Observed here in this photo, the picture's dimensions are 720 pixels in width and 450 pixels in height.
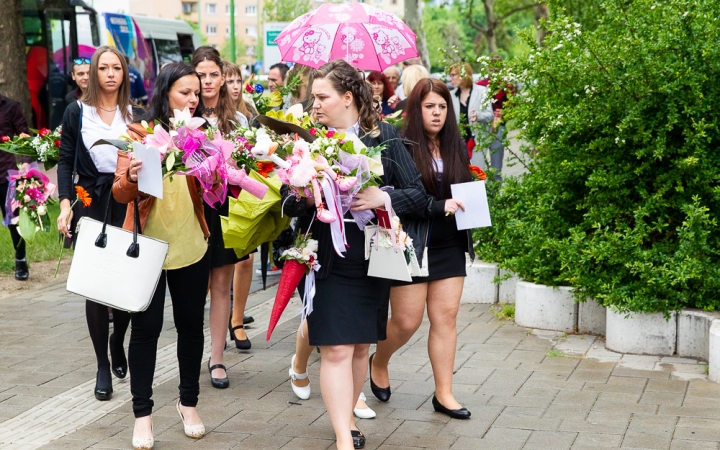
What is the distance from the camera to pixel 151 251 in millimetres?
4234

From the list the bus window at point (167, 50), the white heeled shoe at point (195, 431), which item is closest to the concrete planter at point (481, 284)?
the white heeled shoe at point (195, 431)

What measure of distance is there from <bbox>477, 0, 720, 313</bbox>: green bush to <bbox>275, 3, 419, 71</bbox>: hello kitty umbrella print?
36.5 inches

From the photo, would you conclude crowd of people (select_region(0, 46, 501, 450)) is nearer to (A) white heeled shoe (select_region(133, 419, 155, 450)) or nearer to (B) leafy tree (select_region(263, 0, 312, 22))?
(A) white heeled shoe (select_region(133, 419, 155, 450))

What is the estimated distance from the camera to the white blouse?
5.32 meters

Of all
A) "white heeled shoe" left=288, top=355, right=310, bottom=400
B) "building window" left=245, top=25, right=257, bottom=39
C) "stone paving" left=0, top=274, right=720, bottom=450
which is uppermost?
"building window" left=245, top=25, right=257, bottom=39

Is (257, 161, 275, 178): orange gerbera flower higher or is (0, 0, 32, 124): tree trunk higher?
(0, 0, 32, 124): tree trunk

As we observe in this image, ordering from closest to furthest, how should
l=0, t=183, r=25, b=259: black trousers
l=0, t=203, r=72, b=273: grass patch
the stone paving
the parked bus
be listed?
the stone paving, l=0, t=183, r=25, b=259: black trousers, l=0, t=203, r=72, b=273: grass patch, the parked bus

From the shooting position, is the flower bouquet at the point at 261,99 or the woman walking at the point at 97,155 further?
the flower bouquet at the point at 261,99

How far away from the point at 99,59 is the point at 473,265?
3.52 meters

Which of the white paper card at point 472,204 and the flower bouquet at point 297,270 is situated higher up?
the white paper card at point 472,204

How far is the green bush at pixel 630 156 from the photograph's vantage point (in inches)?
235

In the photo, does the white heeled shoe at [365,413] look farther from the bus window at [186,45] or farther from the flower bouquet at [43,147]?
the bus window at [186,45]

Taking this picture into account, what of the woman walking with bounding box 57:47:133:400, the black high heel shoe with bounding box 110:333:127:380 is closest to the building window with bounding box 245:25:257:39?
the woman walking with bounding box 57:47:133:400

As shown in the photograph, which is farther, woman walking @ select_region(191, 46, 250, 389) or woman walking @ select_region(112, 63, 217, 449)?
woman walking @ select_region(191, 46, 250, 389)
